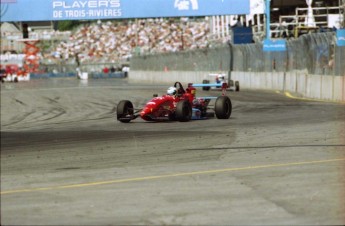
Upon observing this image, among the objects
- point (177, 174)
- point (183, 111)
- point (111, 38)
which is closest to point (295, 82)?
point (183, 111)

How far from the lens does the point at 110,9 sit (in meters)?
23.3

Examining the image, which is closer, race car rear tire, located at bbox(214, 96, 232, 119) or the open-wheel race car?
the open-wheel race car

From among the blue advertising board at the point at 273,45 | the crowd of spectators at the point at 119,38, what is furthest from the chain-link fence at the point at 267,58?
the crowd of spectators at the point at 119,38

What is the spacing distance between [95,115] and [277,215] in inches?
733

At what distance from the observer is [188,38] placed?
404 ft

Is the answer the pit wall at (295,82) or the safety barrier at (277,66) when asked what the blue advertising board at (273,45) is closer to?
the safety barrier at (277,66)

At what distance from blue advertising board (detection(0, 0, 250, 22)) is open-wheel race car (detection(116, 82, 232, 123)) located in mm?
2427

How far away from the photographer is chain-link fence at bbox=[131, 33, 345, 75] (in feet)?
105

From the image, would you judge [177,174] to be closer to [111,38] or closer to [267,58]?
[267,58]

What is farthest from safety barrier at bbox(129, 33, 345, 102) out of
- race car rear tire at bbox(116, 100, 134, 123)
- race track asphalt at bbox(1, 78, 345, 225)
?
race track asphalt at bbox(1, 78, 345, 225)

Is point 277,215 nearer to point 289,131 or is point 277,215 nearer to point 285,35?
point 289,131

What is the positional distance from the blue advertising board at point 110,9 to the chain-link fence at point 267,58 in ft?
26.2

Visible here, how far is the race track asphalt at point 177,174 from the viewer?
8.14 metres

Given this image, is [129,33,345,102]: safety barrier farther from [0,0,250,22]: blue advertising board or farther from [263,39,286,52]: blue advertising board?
[0,0,250,22]: blue advertising board
